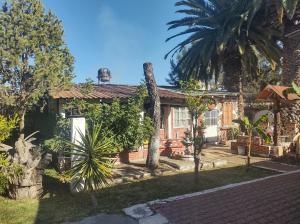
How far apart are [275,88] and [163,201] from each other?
8763 millimetres

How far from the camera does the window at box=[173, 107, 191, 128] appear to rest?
634 inches

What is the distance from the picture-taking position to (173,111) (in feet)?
52.1

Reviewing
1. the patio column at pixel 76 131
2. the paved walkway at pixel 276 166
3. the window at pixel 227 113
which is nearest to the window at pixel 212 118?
the window at pixel 227 113

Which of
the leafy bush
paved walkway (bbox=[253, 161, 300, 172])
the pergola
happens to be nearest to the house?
paved walkway (bbox=[253, 161, 300, 172])

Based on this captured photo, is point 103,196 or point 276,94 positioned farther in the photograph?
point 276,94

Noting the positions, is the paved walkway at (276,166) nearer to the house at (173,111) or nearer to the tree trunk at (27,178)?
the house at (173,111)

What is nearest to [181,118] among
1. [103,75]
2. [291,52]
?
[291,52]

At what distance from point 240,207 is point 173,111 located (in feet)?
30.9

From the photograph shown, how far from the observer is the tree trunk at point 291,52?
1533 centimetres

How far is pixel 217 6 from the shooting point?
61.5 ft

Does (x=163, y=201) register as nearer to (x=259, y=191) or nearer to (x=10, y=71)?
(x=259, y=191)

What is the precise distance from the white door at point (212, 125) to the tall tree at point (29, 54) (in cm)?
1055

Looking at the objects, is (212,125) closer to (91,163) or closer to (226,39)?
(226,39)

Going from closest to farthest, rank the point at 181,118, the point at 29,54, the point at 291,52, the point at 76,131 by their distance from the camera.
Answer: the point at 76,131, the point at 29,54, the point at 291,52, the point at 181,118
